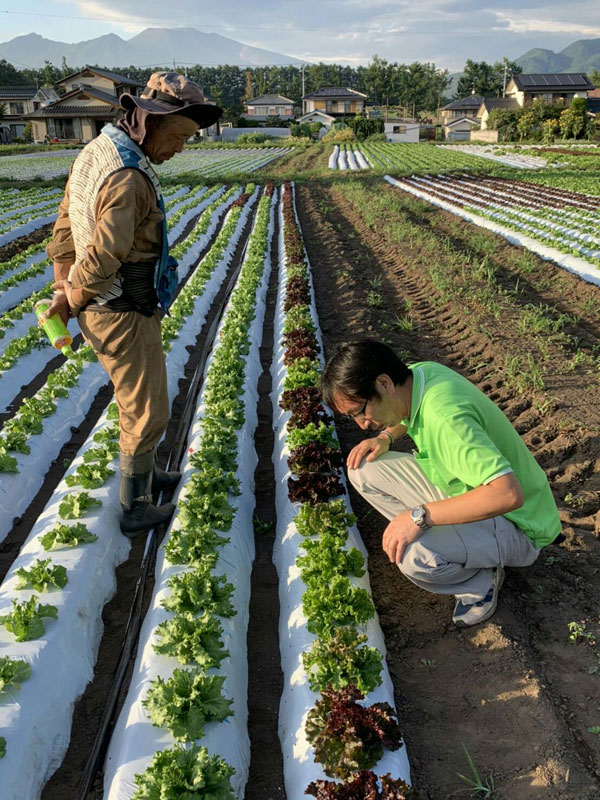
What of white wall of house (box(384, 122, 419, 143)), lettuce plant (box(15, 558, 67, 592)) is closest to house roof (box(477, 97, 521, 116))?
white wall of house (box(384, 122, 419, 143))

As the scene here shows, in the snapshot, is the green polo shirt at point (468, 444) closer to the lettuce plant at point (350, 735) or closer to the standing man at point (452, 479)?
the standing man at point (452, 479)

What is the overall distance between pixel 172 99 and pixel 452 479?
2.65 m

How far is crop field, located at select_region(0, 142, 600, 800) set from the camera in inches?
109

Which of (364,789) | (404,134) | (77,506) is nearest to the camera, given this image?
(364,789)

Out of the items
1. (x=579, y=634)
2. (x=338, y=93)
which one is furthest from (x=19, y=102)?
(x=579, y=634)

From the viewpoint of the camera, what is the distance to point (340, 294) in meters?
10.2

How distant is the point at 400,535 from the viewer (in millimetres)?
3221

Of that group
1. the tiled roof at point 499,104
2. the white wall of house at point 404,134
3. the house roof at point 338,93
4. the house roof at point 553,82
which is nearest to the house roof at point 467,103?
the tiled roof at point 499,104

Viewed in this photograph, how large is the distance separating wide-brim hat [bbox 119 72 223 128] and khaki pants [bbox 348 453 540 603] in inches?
94.0

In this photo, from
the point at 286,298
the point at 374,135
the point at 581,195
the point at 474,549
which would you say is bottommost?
the point at 474,549

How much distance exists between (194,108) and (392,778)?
11.4 ft

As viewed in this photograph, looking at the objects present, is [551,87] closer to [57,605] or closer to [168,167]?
[168,167]

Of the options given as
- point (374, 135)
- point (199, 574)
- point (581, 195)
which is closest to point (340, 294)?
point (199, 574)

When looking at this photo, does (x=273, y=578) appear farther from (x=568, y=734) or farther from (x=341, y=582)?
(x=568, y=734)
